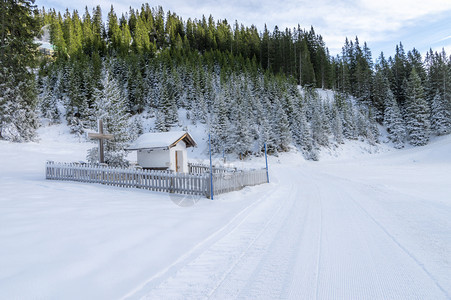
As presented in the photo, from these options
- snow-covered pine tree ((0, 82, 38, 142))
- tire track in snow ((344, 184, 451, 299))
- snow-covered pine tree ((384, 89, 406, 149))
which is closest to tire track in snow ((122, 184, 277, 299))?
tire track in snow ((344, 184, 451, 299))

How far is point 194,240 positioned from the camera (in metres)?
5.73

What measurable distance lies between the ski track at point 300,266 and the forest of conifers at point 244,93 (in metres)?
17.9

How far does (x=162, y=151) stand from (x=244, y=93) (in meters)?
40.8

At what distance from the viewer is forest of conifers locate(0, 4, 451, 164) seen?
137 feet

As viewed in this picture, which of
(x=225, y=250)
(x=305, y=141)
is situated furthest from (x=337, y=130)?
(x=225, y=250)

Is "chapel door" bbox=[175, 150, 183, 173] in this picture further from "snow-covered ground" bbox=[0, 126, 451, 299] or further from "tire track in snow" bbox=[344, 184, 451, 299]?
"tire track in snow" bbox=[344, 184, 451, 299]

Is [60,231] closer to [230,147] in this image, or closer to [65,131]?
[230,147]

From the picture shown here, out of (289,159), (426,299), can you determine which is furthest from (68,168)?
(289,159)

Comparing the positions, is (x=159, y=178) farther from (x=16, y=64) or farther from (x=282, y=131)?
(x=282, y=131)

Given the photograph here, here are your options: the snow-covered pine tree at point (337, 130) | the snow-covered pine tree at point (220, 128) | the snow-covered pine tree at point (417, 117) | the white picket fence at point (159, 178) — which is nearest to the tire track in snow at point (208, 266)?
the white picket fence at point (159, 178)

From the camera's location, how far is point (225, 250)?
516 cm

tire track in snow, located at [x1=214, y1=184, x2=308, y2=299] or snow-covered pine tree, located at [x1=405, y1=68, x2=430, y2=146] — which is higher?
snow-covered pine tree, located at [x1=405, y1=68, x2=430, y2=146]

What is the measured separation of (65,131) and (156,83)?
27029 millimetres

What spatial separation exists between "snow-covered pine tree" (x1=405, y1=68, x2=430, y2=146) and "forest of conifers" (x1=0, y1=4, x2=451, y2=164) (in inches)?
7.1
